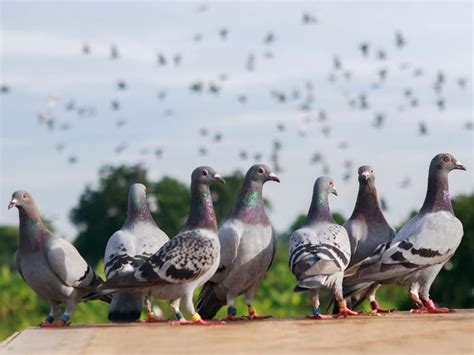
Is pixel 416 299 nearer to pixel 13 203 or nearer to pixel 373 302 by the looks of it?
pixel 373 302

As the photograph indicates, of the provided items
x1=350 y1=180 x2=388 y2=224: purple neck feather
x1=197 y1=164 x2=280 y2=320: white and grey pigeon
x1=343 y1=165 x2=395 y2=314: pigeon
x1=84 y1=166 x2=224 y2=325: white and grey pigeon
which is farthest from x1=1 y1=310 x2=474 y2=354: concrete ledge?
x1=350 y1=180 x2=388 y2=224: purple neck feather

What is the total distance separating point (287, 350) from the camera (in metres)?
8.26

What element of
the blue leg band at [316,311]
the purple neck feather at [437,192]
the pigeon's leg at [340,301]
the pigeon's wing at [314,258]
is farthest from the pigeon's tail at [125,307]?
the purple neck feather at [437,192]

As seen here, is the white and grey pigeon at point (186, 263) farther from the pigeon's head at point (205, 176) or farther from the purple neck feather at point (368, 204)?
the purple neck feather at point (368, 204)

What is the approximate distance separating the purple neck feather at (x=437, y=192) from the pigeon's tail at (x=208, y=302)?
236cm

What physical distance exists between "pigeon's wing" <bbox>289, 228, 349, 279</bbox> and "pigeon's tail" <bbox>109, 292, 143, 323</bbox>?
5.43ft

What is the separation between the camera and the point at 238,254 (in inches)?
442

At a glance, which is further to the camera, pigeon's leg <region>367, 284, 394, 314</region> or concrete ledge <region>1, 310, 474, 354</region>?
pigeon's leg <region>367, 284, 394, 314</region>

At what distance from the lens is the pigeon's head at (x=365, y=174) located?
12.0 metres

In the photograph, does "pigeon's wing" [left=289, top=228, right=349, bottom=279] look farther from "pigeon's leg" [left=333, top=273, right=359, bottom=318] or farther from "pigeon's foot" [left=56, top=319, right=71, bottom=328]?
"pigeon's foot" [left=56, top=319, right=71, bottom=328]

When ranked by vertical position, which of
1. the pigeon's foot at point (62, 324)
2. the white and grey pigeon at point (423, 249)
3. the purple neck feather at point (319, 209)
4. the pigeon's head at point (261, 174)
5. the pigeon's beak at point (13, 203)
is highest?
Answer: the pigeon's head at point (261, 174)

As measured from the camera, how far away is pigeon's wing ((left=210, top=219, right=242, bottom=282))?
1121cm

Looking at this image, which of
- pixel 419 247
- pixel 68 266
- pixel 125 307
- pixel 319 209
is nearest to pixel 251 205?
pixel 319 209

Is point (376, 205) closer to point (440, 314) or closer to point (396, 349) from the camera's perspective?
point (440, 314)
